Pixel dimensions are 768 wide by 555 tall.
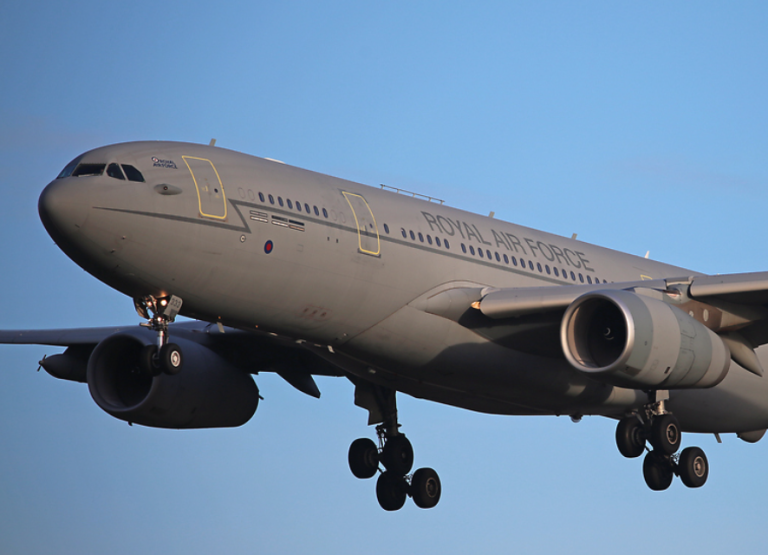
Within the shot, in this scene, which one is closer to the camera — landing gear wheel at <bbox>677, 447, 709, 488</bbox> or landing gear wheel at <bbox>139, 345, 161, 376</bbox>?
landing gear wheel at <bbox>139, 345, 161, 376</bbox>

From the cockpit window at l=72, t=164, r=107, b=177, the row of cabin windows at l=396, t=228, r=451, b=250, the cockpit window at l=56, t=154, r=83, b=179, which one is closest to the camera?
the cockpit window at l=72, t=164, r=107, b=177

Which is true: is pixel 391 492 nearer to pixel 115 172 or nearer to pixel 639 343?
pixel 639 343

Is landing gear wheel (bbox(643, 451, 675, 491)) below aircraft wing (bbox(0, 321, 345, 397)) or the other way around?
below

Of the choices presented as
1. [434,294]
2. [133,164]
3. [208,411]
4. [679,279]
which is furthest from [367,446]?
[133,164]

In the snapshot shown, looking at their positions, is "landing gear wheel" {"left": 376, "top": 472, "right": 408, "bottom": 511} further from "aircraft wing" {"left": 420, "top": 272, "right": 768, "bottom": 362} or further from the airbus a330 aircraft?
"aircraft wing" {"left": 420, "top": 272, "right": 768, "bottom": 362}

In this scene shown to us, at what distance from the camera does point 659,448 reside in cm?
2766

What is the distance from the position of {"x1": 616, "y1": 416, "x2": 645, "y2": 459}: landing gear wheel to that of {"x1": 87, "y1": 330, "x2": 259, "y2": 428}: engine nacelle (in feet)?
31.2

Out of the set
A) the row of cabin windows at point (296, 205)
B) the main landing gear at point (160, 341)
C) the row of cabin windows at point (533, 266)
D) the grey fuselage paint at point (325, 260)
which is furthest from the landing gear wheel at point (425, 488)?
the main landing gear at point (160, 341)

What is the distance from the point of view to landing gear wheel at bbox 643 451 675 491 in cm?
2844

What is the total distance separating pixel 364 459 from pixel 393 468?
2.69 feet

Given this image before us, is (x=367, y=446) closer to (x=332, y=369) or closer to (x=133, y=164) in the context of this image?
(x=332, y=369)

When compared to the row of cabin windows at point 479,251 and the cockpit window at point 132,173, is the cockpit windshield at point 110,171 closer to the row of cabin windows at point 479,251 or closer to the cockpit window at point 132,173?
the cockpit window at point 132,173

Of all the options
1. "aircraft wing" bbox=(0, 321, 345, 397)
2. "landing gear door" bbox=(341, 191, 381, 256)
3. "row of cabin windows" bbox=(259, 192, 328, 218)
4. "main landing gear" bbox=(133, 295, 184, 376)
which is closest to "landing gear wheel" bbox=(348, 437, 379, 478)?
"aircraft wing" bbox=(0, 321, 345, 397)

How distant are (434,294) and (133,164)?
7015mm
